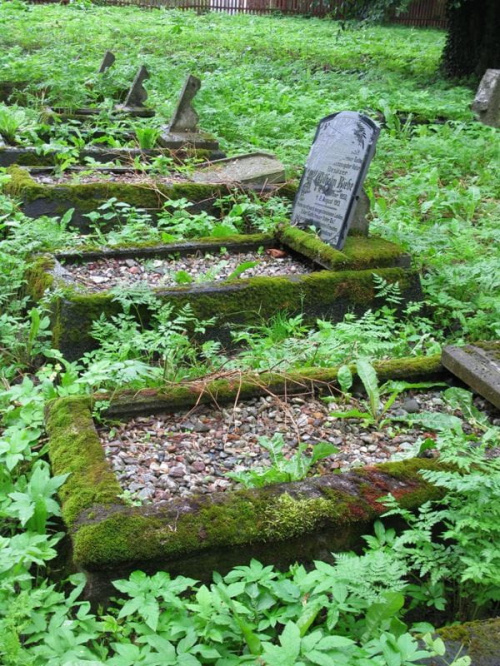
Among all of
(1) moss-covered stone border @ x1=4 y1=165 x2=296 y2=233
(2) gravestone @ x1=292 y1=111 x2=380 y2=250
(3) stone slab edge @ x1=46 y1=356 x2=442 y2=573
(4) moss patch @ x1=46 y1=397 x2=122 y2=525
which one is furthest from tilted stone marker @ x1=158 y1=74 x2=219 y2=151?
(3) stone slab edge @ x1=46 y1=356 x2=442 y2=573

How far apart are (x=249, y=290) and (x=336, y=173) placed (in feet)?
4.40

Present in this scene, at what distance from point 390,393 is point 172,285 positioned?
186 cm

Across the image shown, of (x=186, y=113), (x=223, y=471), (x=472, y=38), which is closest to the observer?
(x=223, y=471)

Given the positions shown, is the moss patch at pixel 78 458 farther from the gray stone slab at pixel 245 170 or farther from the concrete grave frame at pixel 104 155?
the concrete grave frame at pixel 104 155

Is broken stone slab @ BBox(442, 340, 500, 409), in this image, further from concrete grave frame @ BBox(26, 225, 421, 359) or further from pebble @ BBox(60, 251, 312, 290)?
pebble @ BBox(60, 251, 312, 290)

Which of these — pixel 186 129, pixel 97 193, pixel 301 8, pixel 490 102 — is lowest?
pixel 97 193

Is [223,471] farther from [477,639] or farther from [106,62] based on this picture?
[106,62]

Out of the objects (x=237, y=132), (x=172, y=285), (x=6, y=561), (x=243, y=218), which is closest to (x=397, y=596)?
(x=6, y=561)

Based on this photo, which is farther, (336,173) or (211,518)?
(336,173)

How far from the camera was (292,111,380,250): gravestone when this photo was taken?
5703 millimetres

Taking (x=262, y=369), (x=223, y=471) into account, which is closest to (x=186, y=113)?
(x=262, y=369)

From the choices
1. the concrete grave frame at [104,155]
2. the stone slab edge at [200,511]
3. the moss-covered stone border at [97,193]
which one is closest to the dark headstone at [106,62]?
the concrete grave frame at [104,155]

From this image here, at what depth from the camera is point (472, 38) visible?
13.9m

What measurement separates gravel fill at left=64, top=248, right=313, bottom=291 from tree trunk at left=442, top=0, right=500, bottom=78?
912cm
